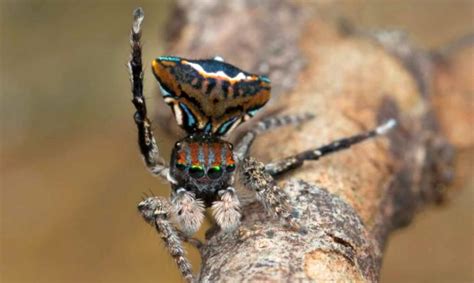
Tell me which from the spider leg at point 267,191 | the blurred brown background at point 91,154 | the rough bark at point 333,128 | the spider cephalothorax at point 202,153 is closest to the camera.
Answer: the rough bark at point 333,128

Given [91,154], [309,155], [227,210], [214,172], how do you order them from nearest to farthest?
[227,210] < [214,172] < [309,155] < [91,154]

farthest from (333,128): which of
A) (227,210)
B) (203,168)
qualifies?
(227,210)

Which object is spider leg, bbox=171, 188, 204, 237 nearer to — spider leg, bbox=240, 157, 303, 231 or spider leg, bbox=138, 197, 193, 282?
spider leg, bbox=138, 197, 193, 282

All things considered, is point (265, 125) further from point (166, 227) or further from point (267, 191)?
point (166, 227)

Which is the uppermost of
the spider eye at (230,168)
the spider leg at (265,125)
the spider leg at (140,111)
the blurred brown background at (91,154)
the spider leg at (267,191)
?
the blurred brown background at (91,154)

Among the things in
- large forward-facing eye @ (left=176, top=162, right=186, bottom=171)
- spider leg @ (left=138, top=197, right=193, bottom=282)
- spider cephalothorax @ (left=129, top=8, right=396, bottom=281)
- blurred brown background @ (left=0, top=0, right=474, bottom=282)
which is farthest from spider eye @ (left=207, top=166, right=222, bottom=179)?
blurred brown background @ (left=0, top=0, right=474, bottom=282)

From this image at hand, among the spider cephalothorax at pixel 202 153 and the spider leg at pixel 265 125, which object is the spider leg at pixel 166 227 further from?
the spider leg at pixel 265 125

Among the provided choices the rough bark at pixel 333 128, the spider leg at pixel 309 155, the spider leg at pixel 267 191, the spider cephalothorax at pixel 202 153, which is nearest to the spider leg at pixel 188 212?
the spider cephalothorax at pixel 202 153
